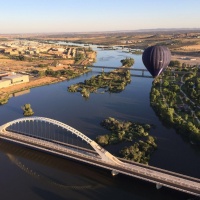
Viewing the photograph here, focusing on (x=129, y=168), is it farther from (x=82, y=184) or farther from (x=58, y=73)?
(x=58, y=73)

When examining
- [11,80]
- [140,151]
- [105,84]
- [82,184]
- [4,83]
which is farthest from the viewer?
[105,84]

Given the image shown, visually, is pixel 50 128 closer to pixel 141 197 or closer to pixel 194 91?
pixel 141 197

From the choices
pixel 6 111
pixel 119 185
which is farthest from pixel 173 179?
pixel 6 111

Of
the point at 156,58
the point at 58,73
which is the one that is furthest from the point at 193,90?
the point at 58,73

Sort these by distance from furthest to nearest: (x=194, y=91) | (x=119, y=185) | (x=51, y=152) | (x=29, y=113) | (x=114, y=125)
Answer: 1. (x=194, y=91)
2. (x=29, y=113)
3. (x=114, y=125)
4. (x=51, y=152)
5. (x=119, y=185)

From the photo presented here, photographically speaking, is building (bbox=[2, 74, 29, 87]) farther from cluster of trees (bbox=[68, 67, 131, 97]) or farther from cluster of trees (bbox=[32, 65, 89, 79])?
cluster of trees (bbox=[68, 67, 131, 97])

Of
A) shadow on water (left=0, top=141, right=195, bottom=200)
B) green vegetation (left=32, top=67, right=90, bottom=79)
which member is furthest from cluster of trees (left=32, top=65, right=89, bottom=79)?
shadow on water (left=0, top=141, right=195, bottom=200)

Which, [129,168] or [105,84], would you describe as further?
[105,84]
